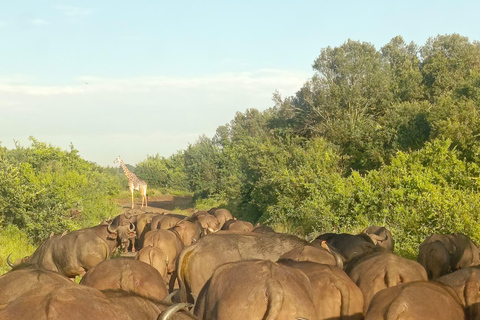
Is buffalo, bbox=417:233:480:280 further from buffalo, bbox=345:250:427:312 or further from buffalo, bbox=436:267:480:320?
buffalo, bbox=436:267:480:320

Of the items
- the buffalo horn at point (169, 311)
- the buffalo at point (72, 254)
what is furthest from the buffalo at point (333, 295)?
the buffalo at point (72, 254)

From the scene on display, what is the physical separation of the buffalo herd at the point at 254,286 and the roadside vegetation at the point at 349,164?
672cm

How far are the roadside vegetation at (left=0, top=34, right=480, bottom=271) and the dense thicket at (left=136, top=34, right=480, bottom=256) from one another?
2.4 inches

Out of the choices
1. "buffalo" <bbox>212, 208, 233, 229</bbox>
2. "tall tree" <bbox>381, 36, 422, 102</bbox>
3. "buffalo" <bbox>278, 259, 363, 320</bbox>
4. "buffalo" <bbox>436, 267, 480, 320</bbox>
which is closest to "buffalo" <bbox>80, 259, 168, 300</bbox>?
"buffalo" <bbox>278, 259, 363, 320</bbox>

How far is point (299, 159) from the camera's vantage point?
1116 inches

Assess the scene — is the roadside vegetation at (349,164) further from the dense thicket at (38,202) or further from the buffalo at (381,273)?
the buffalo at (381,273)

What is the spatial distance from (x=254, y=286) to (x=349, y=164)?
2548cm

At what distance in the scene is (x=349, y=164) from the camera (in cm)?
3111

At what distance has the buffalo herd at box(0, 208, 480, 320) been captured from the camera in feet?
16.0

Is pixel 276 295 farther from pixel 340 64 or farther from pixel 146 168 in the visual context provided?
pixel 146 168

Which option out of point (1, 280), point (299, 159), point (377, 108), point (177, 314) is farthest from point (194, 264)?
point (377, 108)

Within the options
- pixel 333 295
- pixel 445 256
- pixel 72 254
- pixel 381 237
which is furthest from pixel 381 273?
pixel 72 254

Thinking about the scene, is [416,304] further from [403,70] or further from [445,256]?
[403,70]

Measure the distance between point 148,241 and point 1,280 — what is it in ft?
22.7
